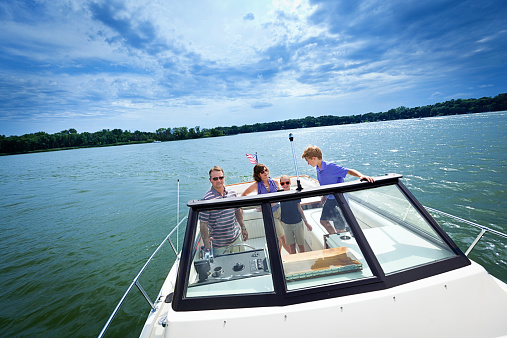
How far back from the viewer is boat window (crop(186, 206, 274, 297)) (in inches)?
82.9

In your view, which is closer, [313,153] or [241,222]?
[241,222]

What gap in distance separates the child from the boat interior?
0.07 m

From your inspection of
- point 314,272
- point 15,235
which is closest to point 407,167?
point 314,272

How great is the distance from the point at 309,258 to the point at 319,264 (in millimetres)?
98

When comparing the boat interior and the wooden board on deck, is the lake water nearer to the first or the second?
the boat interior

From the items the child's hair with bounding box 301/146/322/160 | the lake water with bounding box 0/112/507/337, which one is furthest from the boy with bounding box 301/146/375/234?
the lake water with bounding box 0/112/507/337

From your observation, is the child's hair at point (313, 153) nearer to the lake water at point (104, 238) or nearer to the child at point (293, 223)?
the child at point (293, 223)

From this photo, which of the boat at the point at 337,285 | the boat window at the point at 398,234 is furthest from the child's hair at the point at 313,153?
the boat at the point at 337,285

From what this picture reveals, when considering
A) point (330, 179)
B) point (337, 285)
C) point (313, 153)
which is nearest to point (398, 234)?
point (337, 285)

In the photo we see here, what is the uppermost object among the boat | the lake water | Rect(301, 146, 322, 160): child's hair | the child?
Rect(301, 146, 322, 160): child's hair

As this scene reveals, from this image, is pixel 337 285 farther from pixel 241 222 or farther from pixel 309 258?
pixel 241 222

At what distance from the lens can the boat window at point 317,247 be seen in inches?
82.6

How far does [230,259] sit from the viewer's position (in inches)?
93.1

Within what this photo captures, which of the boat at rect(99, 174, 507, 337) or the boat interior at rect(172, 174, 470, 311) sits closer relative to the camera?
the boat at rect(99, 174, 507, 337)
